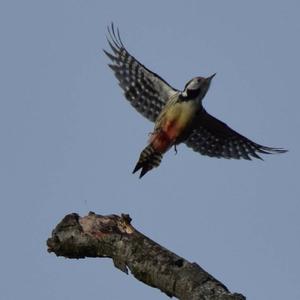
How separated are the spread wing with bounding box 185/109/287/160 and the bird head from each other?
36.4 inches

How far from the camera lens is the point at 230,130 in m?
12.9

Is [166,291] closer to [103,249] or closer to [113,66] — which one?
[103,249]

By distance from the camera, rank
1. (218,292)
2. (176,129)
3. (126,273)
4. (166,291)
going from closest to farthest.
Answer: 1. (218,292)
2. (166,291)
3. (126,273)
4. (176,129)

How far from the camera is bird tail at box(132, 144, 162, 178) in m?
11.7

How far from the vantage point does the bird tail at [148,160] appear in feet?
38.5

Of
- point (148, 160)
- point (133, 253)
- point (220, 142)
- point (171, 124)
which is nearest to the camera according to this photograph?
point (133, 253)

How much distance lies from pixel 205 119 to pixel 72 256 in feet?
21.7

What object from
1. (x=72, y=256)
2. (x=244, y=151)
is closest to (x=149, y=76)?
(x=244, y=151)

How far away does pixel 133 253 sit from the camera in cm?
588

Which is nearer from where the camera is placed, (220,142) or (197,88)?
(197,88)

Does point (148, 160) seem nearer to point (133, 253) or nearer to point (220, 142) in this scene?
point (220, 142)

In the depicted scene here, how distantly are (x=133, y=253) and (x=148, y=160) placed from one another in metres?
5.97

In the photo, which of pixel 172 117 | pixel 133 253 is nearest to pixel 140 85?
pixel 172 117

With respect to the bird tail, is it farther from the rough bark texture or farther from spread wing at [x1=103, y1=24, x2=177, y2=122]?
the rough bark texture
